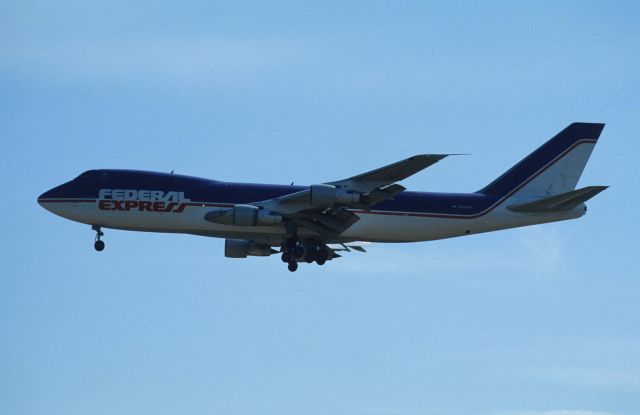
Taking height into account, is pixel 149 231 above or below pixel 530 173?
below

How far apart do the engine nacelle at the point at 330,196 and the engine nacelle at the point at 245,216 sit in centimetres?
256

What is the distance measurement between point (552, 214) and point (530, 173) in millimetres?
3334

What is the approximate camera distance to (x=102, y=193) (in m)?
60.0

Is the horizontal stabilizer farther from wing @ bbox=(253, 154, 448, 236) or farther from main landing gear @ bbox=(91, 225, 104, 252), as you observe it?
main landing gear @ bbox=(91, 225, 104, 252)

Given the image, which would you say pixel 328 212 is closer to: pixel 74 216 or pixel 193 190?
pixel 193 190

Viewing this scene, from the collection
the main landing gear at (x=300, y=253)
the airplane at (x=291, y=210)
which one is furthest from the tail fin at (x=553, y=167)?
the main landing gear at (x=300, y=253)

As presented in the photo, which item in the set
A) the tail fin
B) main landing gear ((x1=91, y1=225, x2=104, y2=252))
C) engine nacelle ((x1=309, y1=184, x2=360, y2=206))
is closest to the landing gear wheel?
main landing gear ((x1=91, y1=225, x2=104, y2=252))

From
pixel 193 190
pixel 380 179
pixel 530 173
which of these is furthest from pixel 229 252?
pixel 530 173

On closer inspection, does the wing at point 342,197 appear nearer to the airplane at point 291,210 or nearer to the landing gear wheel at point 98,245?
the airplane at point 291,210

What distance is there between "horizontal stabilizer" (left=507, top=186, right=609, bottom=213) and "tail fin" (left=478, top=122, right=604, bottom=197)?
1511 millimetres

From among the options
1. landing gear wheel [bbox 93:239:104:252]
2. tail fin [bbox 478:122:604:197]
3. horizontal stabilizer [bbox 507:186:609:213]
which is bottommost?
landing gear wheel [bbox 93:239:104:252]

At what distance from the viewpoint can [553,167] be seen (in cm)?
6456

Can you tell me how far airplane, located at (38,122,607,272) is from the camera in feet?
192

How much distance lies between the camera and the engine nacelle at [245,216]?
190ft
